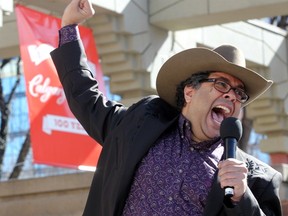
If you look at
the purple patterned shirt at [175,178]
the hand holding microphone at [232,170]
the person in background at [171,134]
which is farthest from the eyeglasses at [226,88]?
the hand holding microphone at [232,170]

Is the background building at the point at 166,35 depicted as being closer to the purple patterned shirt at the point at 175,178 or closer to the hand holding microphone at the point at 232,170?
the purple patterned shirt at the point at 175,178

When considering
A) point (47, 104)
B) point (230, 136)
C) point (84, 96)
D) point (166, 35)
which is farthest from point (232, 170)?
point (166, 35)

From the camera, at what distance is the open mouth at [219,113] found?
4.35m

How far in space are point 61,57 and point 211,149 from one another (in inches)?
34.5

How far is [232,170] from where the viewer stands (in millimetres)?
3725

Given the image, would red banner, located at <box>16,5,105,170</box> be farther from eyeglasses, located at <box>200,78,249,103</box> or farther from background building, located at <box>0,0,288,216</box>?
eyeglasses, located at <box>200,78,249,103</box>

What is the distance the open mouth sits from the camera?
4348mm

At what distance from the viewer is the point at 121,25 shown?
1387cm

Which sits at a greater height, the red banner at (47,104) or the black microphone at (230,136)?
the black microphone at (230,136)

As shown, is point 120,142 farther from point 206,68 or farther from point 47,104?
point 47,104

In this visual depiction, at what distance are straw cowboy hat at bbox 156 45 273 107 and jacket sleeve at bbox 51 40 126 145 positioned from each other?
23cm

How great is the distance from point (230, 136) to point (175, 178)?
54cm

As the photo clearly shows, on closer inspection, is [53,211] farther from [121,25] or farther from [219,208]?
[121,25]

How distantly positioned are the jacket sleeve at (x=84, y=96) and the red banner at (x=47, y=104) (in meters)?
7.30
